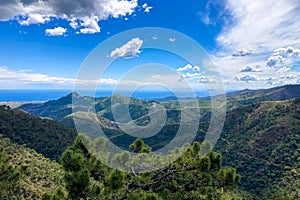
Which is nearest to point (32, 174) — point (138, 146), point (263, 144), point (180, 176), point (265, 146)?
point (138, 146)

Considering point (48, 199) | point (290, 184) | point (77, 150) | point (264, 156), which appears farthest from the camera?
point (264, 156)

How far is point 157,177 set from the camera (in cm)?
1160

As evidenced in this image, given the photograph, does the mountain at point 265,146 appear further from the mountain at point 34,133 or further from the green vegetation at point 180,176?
the green vegetation at point 180,176

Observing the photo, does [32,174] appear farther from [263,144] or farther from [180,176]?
[263,144]

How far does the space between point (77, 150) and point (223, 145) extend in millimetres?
110895

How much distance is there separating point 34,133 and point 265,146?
76.6m

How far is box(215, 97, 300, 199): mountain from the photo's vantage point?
77.7m

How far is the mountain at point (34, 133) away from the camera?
210 ft

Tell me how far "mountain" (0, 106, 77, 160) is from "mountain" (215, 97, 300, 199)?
2084 inches

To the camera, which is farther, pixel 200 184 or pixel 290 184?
pixel 290 184

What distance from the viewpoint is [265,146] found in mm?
98812

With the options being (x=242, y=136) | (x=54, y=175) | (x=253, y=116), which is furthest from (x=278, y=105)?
(x=54, y=175)

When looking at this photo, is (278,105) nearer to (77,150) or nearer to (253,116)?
(253,116)

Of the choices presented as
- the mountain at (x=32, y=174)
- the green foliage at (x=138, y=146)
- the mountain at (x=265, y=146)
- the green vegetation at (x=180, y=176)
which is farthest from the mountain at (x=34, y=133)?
the mountain at (x=265, y=146)
